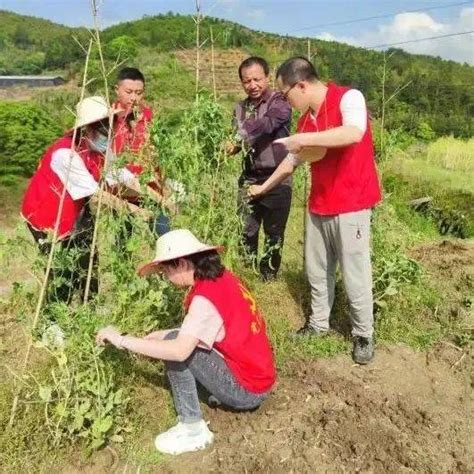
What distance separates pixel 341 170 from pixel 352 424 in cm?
126

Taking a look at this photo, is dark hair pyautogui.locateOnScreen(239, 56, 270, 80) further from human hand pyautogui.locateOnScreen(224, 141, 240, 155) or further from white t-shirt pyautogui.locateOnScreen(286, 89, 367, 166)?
white t-shirt pyautogui.locateOnScreen(286, 89, 367, 166)

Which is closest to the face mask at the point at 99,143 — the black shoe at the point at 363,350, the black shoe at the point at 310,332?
the black shoe at the point at 310,332

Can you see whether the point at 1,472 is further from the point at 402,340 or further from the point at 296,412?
the point at 402,340

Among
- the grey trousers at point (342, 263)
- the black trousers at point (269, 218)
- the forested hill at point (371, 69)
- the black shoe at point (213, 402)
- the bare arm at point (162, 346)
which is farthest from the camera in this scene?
the forested hill at point (371, 69)

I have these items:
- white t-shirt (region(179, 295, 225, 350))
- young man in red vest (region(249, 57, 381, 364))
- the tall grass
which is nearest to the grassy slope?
young man in red vest (region(249, 57, 381, 364))

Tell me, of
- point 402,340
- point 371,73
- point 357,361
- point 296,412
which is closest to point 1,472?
point 296,412

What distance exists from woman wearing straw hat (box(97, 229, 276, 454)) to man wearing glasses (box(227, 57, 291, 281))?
40.8 inches

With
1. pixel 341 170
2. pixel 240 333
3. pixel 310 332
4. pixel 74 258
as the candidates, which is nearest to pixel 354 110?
pixel 341 170

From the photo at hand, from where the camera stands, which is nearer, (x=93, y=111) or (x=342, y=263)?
(x=93, y=111)

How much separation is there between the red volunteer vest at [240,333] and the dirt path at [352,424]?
10.1 inches

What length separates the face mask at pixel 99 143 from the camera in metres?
3.07

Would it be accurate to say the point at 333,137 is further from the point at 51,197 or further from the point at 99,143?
the point at 51,197

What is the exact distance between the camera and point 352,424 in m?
2.89

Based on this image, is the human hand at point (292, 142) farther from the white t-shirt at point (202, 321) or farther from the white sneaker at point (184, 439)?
the white sneaker at point (184, 439)
